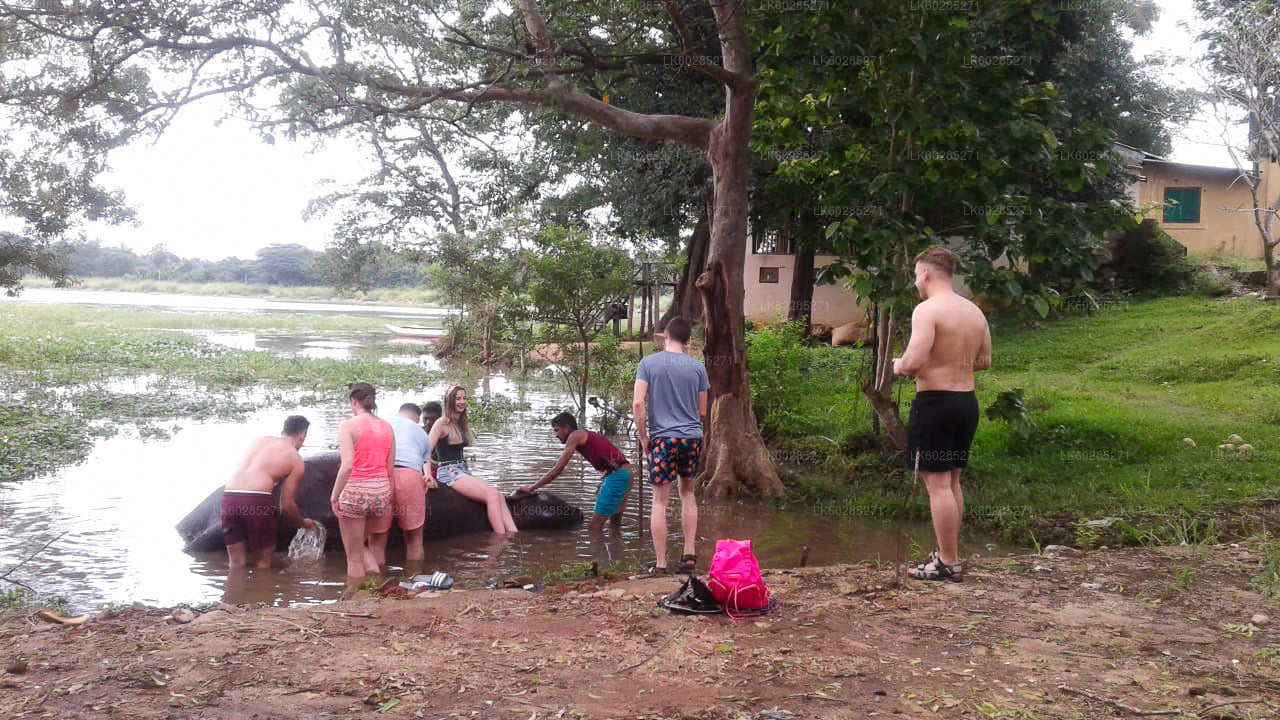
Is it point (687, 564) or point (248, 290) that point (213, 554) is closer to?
point (687, 564)

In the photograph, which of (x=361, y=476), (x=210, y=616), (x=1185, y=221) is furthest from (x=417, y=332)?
(x=210, y=616)

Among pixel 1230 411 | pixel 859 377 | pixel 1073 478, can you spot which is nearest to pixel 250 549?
pixel 859 377

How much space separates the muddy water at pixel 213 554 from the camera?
6.84 metres

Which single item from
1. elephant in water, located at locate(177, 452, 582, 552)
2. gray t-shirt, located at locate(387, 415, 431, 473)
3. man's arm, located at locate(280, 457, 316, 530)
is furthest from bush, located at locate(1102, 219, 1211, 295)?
man's arm, located at locate(280, 457, 316, 530)

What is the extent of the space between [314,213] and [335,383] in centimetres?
1254

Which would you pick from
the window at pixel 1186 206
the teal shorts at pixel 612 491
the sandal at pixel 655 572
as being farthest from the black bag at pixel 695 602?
the window at pixel 1186 206

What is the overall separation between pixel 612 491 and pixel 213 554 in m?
3.47

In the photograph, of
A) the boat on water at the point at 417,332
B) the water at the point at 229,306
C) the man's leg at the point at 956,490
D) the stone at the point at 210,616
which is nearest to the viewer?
the stone at the point at 210,616

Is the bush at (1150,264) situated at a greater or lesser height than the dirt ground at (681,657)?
greater

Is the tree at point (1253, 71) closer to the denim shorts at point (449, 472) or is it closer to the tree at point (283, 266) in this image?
the denim shorts at point (449, 472)

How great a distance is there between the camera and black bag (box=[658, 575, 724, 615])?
5074 millimetres

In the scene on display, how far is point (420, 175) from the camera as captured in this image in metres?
28.0

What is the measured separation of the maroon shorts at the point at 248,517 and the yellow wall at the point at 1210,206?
2624cm

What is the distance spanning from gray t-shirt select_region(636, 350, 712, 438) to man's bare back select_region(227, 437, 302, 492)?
10.0 feet
